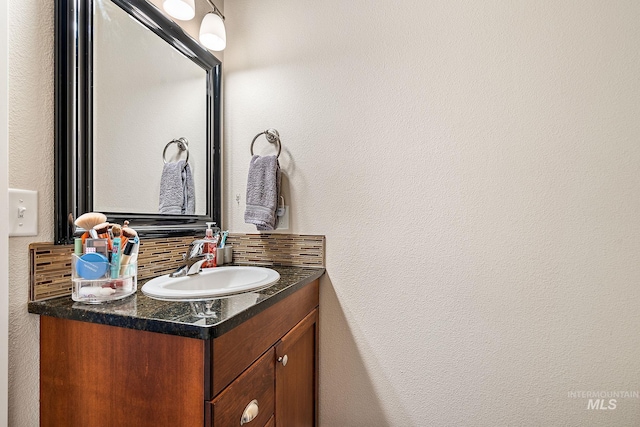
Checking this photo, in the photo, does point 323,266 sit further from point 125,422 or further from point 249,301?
point 125,422

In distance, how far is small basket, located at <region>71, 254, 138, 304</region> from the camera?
0.81 m

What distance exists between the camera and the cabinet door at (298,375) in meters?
1.02

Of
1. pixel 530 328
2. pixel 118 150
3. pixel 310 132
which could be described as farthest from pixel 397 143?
pixel 118 150

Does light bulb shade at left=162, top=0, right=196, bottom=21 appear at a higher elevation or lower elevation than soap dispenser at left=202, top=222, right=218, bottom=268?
higher

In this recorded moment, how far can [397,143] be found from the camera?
4.42ft

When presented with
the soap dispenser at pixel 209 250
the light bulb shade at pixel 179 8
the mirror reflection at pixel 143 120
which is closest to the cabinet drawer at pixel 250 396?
the soap dispenser at pixel 209 250

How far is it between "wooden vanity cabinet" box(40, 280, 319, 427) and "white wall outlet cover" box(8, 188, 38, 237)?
0.22 metres

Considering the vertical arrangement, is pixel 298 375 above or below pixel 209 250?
below

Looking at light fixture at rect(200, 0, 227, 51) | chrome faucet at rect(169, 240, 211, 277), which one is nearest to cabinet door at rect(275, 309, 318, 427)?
chrome faucet at rect(169, 240, 211, 277)

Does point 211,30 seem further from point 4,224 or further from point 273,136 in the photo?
point 4,224

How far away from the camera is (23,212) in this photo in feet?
2.55

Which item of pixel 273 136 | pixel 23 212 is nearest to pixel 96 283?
pixel 23 212

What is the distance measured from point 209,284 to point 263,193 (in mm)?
427

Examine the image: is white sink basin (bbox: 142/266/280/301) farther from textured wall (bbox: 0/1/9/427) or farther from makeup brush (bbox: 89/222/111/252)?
textured wall (bbox: 0/1/9/427)
